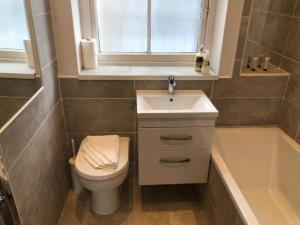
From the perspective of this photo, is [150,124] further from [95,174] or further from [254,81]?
[254,81]

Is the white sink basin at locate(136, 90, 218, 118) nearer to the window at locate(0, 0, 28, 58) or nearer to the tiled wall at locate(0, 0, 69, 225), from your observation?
the tiled wall at locate(0, 0, 69, 225)

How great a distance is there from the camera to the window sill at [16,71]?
43.5 inches

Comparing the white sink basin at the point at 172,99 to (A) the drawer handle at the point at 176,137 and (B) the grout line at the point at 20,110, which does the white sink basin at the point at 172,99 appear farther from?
(B) the grout line at the point at 20,110

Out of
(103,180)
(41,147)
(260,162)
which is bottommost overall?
(260,162)

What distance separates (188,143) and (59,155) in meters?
0.93

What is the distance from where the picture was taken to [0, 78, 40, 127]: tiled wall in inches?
42.9

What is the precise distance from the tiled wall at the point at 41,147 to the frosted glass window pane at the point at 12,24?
135 mm

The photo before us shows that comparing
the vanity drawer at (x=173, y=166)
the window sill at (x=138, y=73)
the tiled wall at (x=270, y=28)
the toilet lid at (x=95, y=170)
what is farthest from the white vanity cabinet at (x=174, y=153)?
the tiled wall at (x=270, y=28)

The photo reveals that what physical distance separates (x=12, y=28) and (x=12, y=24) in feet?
0.06

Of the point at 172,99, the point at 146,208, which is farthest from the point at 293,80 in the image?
the point at 146,208

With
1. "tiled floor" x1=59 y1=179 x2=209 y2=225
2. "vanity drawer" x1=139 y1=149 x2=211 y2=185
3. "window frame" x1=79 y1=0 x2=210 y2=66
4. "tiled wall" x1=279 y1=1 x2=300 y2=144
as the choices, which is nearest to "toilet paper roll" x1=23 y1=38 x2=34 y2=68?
"window frame" x1=79 y1=0 x2=210 y2=66

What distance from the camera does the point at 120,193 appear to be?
208 centimetres

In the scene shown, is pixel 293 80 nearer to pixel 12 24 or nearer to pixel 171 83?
pixel 171 83

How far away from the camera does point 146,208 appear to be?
197 cm
